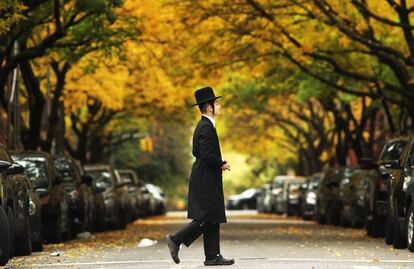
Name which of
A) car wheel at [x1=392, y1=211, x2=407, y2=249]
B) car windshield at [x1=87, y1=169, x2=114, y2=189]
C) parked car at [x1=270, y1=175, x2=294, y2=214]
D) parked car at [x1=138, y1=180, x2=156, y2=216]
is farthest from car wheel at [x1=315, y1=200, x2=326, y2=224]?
car wheel at [x1=392, y1=211, x2=407, y2=249]

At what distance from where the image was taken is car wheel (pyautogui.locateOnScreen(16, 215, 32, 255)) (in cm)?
1869

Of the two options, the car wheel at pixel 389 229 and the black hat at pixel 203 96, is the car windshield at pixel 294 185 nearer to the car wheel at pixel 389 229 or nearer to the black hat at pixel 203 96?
the car wheel at pixel 389 229

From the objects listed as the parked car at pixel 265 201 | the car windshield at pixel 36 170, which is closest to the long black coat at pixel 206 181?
the car windshield at pixel 36 170

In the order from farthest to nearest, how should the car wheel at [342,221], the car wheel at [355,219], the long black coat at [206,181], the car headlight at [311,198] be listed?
the car headlight at [311,198] < the car wheel at [342,221] < the car wheel at [355,219] < the long black coat at [206,181]

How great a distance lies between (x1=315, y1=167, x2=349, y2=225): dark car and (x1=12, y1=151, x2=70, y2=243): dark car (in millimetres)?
12219

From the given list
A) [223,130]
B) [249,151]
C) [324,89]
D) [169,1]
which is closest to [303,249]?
[169,1]

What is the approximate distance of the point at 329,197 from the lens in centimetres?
3528

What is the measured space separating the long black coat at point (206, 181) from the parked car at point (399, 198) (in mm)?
5269

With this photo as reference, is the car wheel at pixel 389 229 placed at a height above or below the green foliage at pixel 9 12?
below

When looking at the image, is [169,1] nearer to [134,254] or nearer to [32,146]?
[32,146]

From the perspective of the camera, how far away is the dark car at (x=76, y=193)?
2594 cm

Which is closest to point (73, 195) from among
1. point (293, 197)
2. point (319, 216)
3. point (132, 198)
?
point (319, 216)

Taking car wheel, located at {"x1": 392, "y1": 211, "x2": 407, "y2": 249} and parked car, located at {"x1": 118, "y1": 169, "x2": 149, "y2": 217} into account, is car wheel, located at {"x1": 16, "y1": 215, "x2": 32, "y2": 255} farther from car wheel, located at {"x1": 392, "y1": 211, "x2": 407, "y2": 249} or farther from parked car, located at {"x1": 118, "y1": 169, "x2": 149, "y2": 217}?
parked car, located at {"x1": 118, "y1": 169, "x2": 149, "y2": 217}

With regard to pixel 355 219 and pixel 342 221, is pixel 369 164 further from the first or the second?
pixel 342 221
